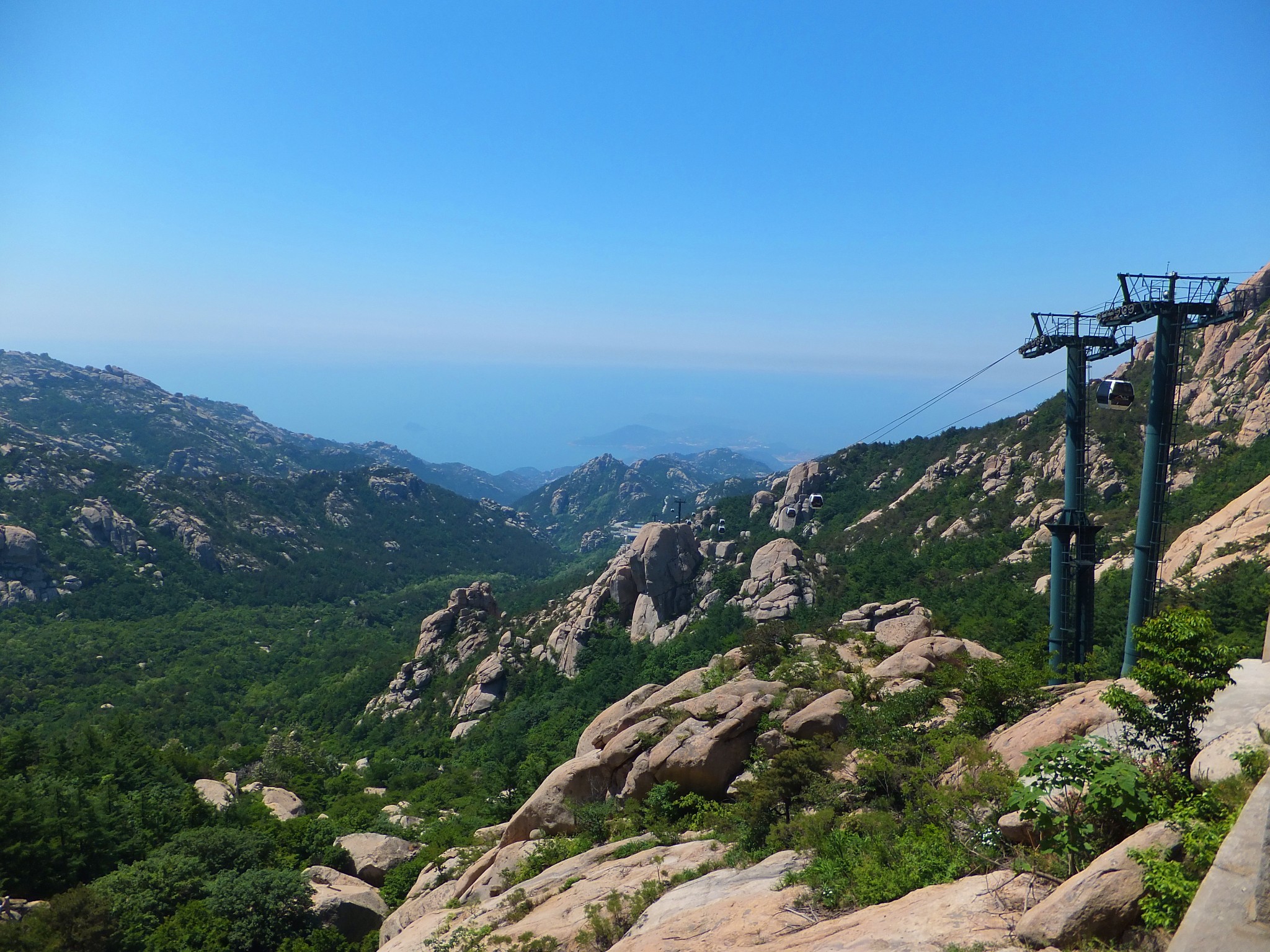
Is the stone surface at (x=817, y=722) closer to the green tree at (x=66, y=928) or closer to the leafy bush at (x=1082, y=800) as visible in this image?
the leafy bush at (x=1082, y=800)

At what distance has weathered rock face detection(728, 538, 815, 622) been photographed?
2176 inches

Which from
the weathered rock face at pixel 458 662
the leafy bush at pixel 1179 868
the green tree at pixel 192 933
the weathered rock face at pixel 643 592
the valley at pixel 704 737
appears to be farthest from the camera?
the weathered rock face at pixel 458 662

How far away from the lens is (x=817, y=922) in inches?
446

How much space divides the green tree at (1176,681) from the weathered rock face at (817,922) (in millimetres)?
3282

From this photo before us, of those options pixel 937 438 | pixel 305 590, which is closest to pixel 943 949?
pixel 937 438

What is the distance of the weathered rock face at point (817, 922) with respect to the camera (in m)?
9.34

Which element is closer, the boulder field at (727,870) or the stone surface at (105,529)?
the boulder field at (727,870)

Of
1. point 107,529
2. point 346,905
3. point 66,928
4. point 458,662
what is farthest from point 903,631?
point 107,529

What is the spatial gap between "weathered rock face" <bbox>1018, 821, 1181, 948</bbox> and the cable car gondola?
57.1 feet

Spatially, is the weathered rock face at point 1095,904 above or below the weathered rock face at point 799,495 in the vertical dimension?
above

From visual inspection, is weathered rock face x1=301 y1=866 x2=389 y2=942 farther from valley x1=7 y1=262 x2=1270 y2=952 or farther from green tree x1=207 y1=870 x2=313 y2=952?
green tree x1=207 y1=870 x2=313 y2=952

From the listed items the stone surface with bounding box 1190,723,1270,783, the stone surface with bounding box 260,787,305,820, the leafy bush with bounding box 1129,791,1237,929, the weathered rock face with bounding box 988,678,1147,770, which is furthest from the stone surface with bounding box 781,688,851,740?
the stone surface with bounding box 260,787,305,820

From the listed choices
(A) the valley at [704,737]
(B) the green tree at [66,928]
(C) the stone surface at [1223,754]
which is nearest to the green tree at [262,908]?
(A) the valley at [704,737]

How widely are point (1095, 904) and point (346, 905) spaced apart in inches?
1032
